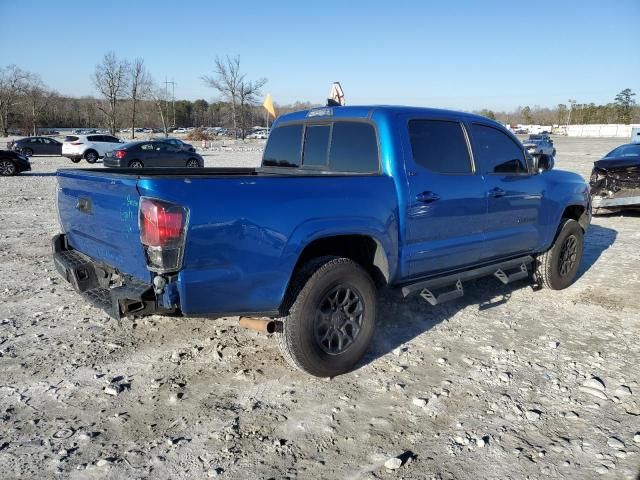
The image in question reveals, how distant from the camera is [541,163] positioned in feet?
18.1

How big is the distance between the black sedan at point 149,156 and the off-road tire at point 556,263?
20315mm

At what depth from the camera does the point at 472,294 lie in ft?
19.7

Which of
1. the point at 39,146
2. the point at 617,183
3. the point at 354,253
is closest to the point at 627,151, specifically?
the point at 617,183

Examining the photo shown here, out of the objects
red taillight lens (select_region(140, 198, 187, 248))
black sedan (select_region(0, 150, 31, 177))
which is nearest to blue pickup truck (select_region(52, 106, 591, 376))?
red taillight lens (select_region(140, 198, 187, 248))

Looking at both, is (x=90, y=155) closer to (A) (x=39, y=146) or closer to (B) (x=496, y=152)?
(A) (x=39, y=146)

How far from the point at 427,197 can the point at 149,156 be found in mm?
21863

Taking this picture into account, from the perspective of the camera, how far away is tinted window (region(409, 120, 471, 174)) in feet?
14.2

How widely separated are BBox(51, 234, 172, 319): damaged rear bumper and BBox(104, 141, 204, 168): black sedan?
784 inches

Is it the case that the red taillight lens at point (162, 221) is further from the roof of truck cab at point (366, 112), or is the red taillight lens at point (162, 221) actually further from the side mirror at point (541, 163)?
the side mirror at point (541, 163)

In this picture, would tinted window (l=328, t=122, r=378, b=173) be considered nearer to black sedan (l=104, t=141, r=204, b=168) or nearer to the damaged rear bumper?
the damaged rear bumper

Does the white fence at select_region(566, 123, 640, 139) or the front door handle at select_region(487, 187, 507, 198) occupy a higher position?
the white fence at select_region(566, 123, 640, 139)

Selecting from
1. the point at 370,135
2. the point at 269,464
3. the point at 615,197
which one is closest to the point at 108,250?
the point at 269,464

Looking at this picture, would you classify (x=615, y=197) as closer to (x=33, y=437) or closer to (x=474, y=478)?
(x=474, y=478)

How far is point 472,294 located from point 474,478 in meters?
3.46
